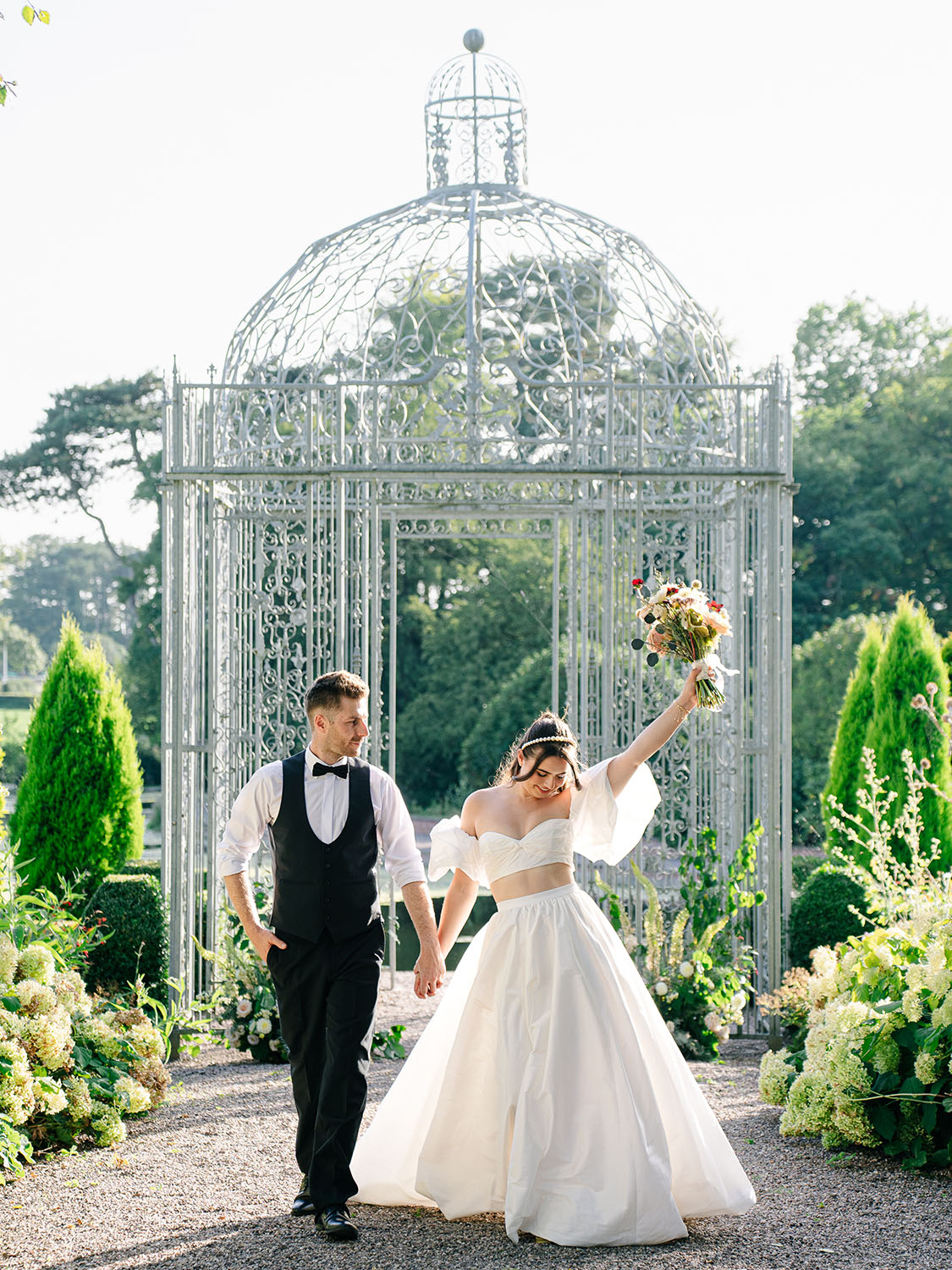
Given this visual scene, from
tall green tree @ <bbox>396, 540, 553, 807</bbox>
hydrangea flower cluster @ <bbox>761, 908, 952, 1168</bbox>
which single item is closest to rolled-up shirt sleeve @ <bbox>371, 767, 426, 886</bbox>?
hydrangea flower cluster @ <bbox>761, 908, 952, 1168</bbox>

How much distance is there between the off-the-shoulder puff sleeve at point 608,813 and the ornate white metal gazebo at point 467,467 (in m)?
2.44

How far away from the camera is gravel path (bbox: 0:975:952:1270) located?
3867 millimetres

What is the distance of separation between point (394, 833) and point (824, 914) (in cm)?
396

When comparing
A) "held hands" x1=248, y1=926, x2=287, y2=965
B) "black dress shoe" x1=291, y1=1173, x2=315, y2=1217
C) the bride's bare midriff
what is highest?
the bride's bare midriff

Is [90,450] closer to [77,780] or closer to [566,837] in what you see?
[77,780]

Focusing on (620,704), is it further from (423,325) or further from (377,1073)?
(423,325)

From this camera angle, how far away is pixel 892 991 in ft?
17.5

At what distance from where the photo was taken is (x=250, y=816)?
13.8 ft

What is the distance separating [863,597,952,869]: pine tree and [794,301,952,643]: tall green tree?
35.7 feet

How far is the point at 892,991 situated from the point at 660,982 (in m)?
1.57

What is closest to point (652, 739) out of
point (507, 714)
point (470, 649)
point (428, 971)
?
point (428, 971)

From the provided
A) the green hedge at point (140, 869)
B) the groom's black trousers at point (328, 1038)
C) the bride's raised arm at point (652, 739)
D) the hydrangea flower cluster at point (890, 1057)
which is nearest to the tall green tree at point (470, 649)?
the green hedge at point (140, 869)

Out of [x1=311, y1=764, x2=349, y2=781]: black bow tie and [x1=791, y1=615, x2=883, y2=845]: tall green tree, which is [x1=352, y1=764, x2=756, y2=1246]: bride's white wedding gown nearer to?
[x1=311, y1=764, x2=349, y2=781]: black bow tie

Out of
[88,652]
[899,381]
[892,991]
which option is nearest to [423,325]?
[88,652]
